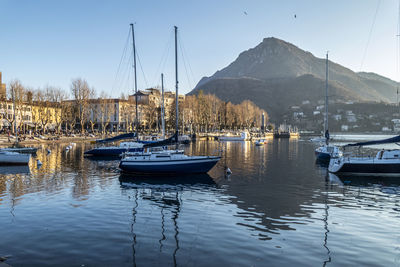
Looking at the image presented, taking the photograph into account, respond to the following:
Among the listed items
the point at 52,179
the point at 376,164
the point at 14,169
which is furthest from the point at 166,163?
the point at 376,164

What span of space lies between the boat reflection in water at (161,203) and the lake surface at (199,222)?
0.05 metres

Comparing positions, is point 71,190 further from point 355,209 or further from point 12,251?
point 355,209

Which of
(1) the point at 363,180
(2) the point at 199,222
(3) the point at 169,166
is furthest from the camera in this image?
(3) the point at 169,166

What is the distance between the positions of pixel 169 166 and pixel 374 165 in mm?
21673

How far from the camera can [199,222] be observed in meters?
16.2

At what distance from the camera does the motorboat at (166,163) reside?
101 feet

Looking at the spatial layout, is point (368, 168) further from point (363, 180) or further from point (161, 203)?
point (161, 203)

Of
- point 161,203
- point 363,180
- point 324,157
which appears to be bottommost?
point 161,203

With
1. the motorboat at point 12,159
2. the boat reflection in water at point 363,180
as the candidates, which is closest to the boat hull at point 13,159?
the motorboat at point 12,159

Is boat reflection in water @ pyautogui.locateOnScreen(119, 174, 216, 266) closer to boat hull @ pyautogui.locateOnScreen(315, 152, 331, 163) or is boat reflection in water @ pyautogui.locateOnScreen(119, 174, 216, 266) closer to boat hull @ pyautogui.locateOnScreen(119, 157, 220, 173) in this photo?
boat hull @ pyautogui.locateOnScreen(119, 157, 220, 173)

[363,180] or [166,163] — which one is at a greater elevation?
[166,163]

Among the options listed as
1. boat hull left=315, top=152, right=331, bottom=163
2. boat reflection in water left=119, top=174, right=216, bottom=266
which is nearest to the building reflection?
boat reflection in water left=119, top=174, right=216, bottom=266

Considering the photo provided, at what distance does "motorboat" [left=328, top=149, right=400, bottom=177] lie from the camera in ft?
104

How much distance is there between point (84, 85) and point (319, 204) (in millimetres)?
96156
